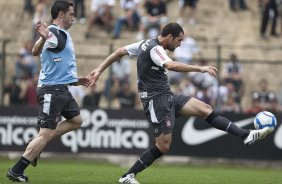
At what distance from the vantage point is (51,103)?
12586 millimetres

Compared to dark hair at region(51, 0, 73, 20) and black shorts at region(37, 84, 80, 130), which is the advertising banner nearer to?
black shorts at region(37, 84, 80, 130)

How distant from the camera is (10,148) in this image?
21.2 meters

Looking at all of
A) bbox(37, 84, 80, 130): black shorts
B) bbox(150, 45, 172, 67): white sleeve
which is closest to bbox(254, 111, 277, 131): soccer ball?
bbox(150, 45, 172, 67): white sleeve

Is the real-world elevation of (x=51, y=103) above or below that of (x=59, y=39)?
below

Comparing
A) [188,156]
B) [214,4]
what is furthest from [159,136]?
[214,4]

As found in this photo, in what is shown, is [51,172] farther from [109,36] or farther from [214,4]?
[214,4]

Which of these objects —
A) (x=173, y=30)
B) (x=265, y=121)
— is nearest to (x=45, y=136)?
(x=173, y=30)

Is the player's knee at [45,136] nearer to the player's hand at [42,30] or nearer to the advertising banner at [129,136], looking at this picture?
the player's hand at [42,30]

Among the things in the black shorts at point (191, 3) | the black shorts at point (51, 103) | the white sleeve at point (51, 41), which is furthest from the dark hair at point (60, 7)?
the black shorts at point (191, 3)

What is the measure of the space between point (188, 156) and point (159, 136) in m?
8.33

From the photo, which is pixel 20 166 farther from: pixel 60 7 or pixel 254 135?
pixel 254 135

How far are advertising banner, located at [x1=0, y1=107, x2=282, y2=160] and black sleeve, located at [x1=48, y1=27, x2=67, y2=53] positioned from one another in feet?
28.4

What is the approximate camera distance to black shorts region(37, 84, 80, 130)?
12562 millimetres

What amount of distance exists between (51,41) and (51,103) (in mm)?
974
